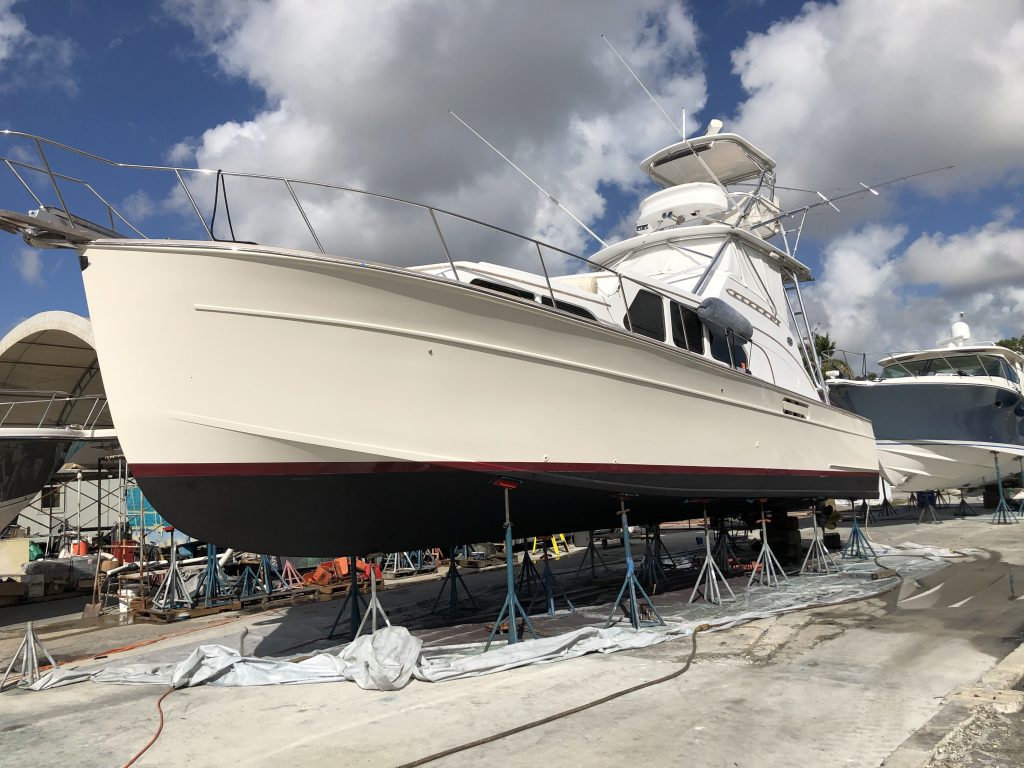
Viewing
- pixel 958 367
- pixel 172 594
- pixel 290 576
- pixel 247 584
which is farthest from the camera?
pixel 958 367

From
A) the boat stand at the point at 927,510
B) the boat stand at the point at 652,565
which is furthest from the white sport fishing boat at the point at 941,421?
the boat stand at the point at 652,565

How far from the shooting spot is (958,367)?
59.5 feet

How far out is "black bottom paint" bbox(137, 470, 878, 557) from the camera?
539 cm

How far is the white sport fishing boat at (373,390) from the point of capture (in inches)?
203

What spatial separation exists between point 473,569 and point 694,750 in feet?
32.3

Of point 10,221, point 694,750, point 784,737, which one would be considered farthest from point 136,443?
point 784,737

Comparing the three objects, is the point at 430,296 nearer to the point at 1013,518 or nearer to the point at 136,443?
the point at 136,443

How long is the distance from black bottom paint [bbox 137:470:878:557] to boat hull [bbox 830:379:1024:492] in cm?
1128

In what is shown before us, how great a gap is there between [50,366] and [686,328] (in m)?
13.1

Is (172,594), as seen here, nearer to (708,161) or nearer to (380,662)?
(380,662)

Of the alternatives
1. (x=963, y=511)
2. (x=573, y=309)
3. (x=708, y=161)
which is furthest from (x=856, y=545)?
(x=963, y=511)

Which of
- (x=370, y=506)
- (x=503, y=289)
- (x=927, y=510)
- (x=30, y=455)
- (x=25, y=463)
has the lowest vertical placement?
(x=927, y=510)

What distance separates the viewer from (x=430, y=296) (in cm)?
545

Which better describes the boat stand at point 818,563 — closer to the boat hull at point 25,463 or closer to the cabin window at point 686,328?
the cabin window at point 686,328
